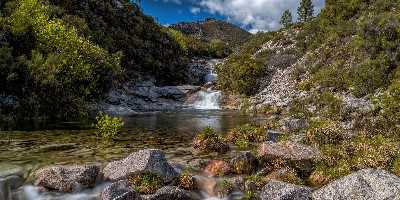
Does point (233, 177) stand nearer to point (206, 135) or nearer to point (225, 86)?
point (206, 135)

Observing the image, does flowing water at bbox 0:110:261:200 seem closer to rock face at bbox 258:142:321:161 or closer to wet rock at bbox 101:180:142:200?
wet rock at bbox 101:180:142:200

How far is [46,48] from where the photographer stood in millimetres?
54906

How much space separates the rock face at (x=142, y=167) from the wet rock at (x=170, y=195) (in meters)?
1.22

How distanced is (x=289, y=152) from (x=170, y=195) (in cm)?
752

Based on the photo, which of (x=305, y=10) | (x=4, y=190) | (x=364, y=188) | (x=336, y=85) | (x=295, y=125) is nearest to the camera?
(x=364, y=188)

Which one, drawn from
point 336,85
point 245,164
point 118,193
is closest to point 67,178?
point 118,193

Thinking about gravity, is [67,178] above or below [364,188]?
above

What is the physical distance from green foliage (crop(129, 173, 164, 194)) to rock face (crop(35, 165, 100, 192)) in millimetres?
2045

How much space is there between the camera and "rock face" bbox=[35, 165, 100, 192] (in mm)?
20203

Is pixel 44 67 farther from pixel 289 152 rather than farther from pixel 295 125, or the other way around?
pixel 289 152

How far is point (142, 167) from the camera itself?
67.5 ft

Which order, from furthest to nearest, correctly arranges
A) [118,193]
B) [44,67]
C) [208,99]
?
[208,99] → [44,67] → [118,193]

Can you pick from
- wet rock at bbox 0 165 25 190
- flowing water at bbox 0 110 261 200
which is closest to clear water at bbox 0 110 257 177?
flowing water at bbox 0 110 261 200

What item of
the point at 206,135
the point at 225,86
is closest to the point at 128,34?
the point at 225,86
